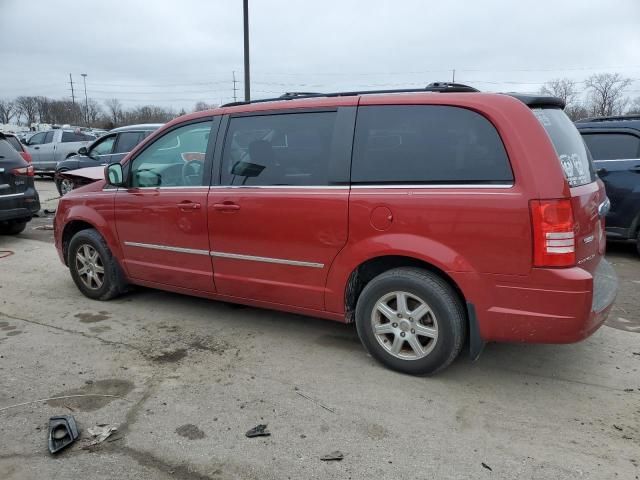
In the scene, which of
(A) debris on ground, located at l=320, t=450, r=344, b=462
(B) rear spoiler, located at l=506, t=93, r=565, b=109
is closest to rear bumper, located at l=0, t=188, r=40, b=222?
(A) debris on ground, located at l=320, t=450, r=344, b=462

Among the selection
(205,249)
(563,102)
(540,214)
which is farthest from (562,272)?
(205,249)

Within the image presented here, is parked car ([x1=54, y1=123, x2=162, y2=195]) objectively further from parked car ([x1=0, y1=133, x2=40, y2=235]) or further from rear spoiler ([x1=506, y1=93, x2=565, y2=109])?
rear spoiler ([x1=506, y1=93, x2=565, y2=109])

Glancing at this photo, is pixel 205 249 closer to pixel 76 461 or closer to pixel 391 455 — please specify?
pixel 76 461

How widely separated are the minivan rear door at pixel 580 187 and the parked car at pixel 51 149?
17.7 meters

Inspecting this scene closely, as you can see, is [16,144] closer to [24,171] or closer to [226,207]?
[24,171]

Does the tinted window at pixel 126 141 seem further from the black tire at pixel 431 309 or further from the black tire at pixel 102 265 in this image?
the black tire at pixel 431 309

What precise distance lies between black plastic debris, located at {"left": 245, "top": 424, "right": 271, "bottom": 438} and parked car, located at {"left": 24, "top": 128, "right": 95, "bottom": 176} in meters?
17.5

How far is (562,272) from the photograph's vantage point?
294 centimetres

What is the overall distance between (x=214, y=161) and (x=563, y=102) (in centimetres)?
262

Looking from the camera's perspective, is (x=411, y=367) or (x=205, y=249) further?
(x=205, y=249)

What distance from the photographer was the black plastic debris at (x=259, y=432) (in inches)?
112

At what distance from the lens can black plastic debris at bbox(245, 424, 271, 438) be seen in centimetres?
285

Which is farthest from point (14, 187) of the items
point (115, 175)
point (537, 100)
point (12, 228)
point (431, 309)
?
point (537, 100)

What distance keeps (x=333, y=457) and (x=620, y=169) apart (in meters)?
6.00
